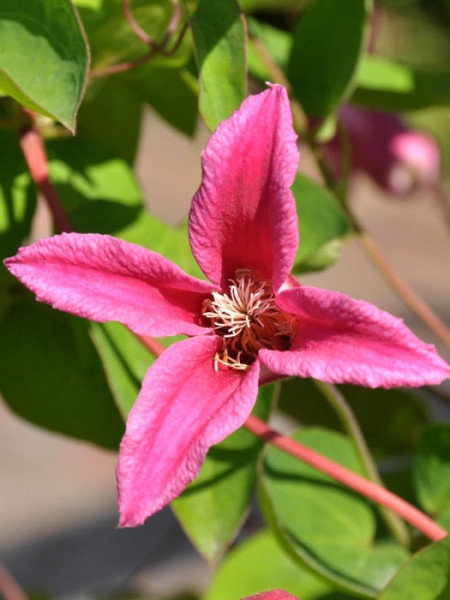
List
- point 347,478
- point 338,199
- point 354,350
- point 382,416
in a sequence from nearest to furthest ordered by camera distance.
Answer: point 354,350 < point 347,478 < point 338,199 < point 382,416

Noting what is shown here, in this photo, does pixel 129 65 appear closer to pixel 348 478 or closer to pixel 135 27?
pixel 135 27

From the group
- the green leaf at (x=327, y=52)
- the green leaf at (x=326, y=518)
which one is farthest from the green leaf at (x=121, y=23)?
the green leaf at (x=326, y=518)

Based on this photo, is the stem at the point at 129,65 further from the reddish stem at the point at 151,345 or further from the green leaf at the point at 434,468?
the green leaf at the point at 434,468

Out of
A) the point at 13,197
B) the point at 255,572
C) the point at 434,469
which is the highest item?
the point at 13,197

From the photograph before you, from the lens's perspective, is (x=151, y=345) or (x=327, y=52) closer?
(x=151, y=345)

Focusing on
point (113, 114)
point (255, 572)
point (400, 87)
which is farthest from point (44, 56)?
point (255, 572)

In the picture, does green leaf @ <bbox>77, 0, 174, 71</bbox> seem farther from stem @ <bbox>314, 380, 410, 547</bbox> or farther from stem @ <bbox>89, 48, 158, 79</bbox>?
stem @ <bbox>314, 380, 410, 547</bbox>

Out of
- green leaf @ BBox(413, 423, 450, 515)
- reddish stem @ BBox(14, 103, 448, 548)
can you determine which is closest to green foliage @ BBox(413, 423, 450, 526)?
green leaf @ BBox(413, 423, 450, 515)
